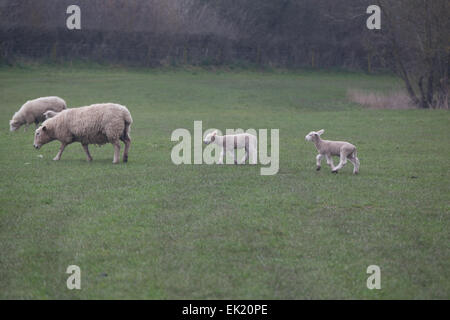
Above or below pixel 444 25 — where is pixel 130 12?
above

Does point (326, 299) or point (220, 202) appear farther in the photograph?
point (220, 202)

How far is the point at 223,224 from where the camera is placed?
24.8 ft

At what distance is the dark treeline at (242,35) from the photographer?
97.8 ft

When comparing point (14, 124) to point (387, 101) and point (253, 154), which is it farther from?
point (387, 101)

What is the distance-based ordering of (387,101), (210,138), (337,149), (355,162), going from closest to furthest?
(337,149), (355,162), (210,138), (387,101)

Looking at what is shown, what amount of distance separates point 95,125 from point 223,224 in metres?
5.78

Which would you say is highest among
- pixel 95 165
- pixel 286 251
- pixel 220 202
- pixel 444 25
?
pixel 444 25

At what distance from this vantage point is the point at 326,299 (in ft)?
17.4

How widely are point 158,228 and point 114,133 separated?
533 centimetres

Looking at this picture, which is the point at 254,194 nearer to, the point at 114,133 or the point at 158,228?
the point at 158,228

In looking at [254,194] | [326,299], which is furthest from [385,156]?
[326,299]

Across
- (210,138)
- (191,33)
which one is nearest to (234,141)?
(210,138)

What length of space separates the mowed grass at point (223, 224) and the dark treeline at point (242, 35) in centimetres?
1399

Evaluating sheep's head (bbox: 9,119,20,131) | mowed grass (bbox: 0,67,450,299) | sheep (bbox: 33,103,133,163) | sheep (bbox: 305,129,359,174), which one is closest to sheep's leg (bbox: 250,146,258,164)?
mowed grass (bbox: 0,67,450,299)
